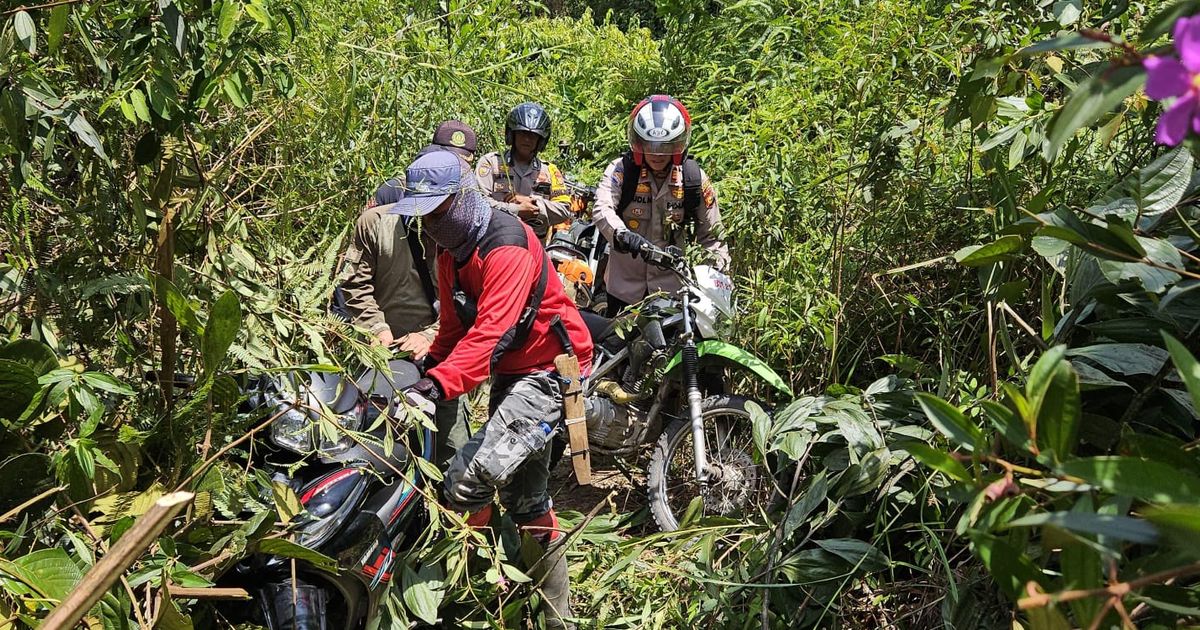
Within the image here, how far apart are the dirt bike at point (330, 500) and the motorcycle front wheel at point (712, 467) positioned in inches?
65.5

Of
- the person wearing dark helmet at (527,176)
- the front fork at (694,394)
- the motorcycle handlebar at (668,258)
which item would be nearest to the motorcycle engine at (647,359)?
the front fork at (694,394)

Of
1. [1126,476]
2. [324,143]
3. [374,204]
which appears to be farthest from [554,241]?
[1126,476]

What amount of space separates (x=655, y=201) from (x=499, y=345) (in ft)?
7.19

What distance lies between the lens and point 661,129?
5273 millimetres

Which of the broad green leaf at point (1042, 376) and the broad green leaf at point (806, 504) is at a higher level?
the broad green leaf at point (1042, 376)

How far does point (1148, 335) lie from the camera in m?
2.45

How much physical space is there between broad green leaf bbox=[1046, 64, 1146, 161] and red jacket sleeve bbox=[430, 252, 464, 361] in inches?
119

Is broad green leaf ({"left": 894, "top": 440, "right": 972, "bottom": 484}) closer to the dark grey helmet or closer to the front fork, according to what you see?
the front fork

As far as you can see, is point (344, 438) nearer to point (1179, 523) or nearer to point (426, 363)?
point (426, 363)

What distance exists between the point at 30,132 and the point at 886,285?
120 inches

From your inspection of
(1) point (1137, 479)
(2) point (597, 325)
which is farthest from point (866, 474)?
(2) point (597, 325)

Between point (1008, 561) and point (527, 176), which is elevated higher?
point (1008, 561)

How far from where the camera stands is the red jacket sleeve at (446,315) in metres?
4.00

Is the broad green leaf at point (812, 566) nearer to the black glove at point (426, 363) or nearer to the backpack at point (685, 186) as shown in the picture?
the black glove at point (426, 363)
